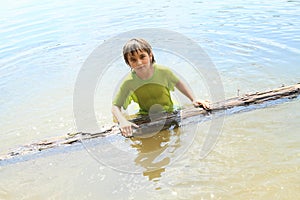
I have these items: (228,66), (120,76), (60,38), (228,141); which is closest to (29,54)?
(60,38)

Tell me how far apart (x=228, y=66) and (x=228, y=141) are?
2.57m

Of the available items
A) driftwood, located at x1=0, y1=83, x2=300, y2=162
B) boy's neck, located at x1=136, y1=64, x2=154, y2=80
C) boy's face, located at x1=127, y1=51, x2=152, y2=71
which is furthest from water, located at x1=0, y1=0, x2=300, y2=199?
boy's face, located at x1=127, y1=51, x2=152, y2=71

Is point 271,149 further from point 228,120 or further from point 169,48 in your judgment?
point 169,48

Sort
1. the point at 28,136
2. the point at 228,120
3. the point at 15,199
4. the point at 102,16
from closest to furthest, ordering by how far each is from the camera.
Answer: the point at 15,199 < the point at 228,120 < the point at 28,136 < the point at 102,16

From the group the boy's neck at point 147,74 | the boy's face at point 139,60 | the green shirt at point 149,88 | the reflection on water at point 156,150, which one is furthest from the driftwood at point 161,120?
the boy's face at point 139,60

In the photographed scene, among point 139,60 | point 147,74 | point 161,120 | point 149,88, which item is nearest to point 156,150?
point 161,120

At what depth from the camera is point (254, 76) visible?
5.20 m

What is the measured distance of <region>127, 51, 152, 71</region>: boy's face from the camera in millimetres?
3406

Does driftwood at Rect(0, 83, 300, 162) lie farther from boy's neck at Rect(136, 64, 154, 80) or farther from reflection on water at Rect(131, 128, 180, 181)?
boy's neck at Rect(136, 64, 154, 80)

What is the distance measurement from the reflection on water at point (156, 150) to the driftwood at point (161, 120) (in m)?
0.10

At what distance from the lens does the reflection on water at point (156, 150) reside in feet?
10.5

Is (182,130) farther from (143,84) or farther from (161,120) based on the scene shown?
(143,84)

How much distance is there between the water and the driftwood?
0.18 metres

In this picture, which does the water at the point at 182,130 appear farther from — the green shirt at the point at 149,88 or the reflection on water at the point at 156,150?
the green shirt at the point at 149,88
